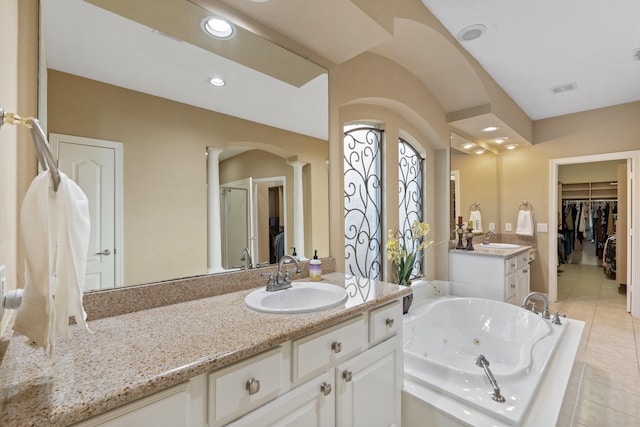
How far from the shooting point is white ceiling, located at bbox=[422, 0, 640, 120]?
2.06m

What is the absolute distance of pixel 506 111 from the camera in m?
3.38

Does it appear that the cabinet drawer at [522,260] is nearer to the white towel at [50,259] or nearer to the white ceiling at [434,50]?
the white ceiling at [434,50]

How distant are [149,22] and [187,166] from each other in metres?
0.63

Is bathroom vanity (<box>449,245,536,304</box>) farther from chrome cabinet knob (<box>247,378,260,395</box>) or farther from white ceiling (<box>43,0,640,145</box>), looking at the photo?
chrome cabinet knob (<box>247,378,260,395</box>)

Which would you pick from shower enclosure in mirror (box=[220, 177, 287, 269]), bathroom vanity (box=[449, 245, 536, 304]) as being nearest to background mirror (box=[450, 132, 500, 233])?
bathroom vanity (box=[449, 245, 536, 304])

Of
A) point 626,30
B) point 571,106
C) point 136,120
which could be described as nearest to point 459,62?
point 626,30

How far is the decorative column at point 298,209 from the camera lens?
1.87m

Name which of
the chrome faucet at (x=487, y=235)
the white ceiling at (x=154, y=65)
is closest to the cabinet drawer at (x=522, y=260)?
the chrome faucet at (x=487, y=235)

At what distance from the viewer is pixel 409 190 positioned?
10.3 ft

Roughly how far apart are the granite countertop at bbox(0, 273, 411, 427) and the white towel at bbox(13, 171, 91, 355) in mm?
101

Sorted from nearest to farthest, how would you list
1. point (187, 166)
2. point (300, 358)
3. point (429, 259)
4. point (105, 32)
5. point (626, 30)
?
point (300, 358) < point (105, 32) < point (187, 166) < point (626, 30) < point (429, 259)

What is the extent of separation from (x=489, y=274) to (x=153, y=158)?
3.30m

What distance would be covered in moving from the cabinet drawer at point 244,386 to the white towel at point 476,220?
12.6ft

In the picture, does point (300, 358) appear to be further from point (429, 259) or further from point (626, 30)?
point (626, 30)
